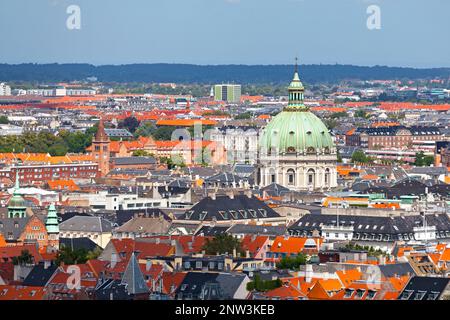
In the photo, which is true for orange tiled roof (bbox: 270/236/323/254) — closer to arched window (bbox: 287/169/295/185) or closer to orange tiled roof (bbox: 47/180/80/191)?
arched window (bbox: 287/169/295/185)

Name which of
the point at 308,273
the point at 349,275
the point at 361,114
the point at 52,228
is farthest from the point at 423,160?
the point at 349,275

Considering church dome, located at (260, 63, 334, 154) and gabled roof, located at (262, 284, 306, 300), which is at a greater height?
gabled roof, located at (262, 284, 306, 300)

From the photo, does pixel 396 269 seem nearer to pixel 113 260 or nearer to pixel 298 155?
pixel 113 260

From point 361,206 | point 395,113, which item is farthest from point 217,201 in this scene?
point 395,113

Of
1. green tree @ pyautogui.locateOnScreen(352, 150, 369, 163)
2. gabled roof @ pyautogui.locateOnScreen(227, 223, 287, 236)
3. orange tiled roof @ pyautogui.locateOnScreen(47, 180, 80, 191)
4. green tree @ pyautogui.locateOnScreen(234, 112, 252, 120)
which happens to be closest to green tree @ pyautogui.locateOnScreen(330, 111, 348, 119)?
green tree @ pyautogui.locateOnScreen(234, 112, 252, 120)

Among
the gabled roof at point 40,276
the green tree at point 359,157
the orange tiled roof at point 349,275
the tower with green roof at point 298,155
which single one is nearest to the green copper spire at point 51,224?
the gabled roof at point 40,276

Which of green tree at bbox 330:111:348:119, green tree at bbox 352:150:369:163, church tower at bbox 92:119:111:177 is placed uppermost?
church tower at bbox 92:119:111:177
